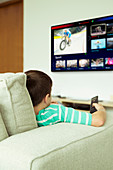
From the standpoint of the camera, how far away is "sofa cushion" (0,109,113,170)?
2.73 feet

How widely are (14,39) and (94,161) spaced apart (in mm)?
3747

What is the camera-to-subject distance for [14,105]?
108cm

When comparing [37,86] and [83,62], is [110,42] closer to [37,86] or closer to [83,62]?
[83,62]

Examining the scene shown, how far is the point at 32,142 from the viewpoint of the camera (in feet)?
3.04

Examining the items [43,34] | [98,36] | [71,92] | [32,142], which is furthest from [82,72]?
[32,142]

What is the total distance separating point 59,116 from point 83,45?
2193mm

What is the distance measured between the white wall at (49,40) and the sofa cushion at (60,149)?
79.0 inches

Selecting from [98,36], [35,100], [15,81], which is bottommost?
[35,100]

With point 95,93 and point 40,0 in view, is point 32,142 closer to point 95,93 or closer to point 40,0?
point 95,93

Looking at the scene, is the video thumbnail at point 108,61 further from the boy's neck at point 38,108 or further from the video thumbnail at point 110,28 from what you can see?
the boy's neck at point 38,108

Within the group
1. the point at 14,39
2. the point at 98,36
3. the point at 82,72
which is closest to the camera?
the point at 98,36

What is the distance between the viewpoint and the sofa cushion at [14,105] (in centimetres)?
107

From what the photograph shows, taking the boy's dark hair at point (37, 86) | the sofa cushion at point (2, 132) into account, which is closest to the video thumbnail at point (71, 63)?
the boy's dark hair at point (37, 86)

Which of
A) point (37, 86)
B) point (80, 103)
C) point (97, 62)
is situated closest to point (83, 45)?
point (97, 62)
